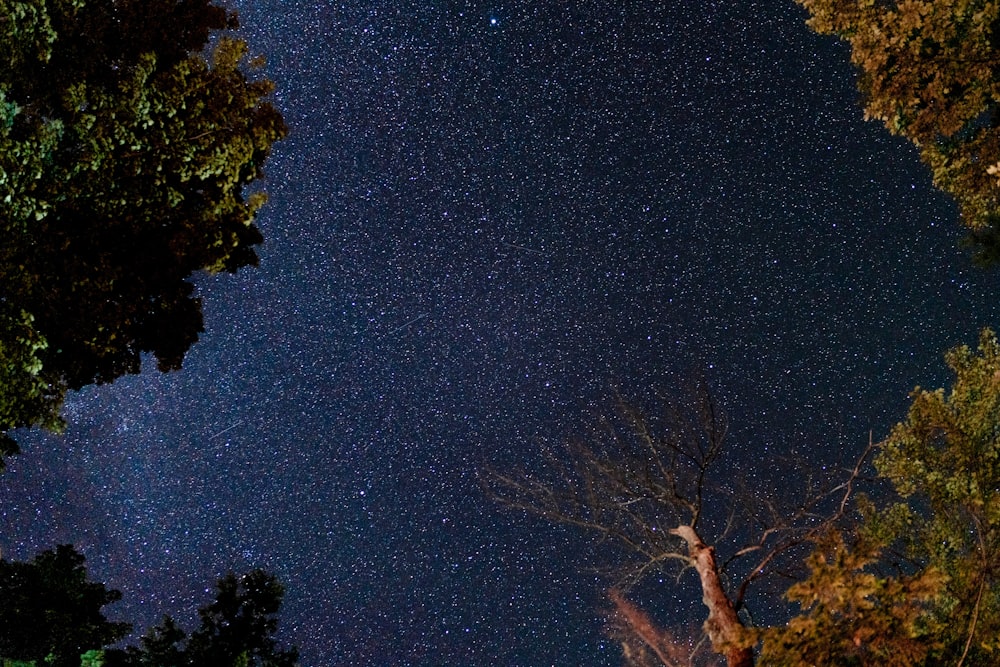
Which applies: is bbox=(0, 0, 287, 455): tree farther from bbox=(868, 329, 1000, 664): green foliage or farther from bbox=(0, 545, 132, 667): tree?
bbox=(868, 329, 1000, 664): green foliage

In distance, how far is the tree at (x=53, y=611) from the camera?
31.5 feet

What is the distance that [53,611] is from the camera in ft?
31.6

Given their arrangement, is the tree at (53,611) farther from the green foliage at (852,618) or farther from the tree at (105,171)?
the green foliage at (852,618)

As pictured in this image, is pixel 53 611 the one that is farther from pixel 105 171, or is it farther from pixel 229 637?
pixel 105 171

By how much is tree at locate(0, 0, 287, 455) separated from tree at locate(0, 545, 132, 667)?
12.3ft

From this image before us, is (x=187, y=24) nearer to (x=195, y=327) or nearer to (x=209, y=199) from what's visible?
(x=209, y=199)

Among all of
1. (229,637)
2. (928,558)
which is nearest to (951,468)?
(928,558)

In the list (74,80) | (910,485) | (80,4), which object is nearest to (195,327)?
(74,80)

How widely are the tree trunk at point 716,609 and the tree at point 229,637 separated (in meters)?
5.40

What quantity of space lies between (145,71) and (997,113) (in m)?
9.25

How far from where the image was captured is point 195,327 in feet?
27.3

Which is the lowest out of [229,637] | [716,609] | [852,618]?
[852,618]

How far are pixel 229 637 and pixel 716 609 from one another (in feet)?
21.0

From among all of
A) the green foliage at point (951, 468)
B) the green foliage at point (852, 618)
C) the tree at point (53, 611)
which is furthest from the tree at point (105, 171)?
the green foliage at point (951, 468)
